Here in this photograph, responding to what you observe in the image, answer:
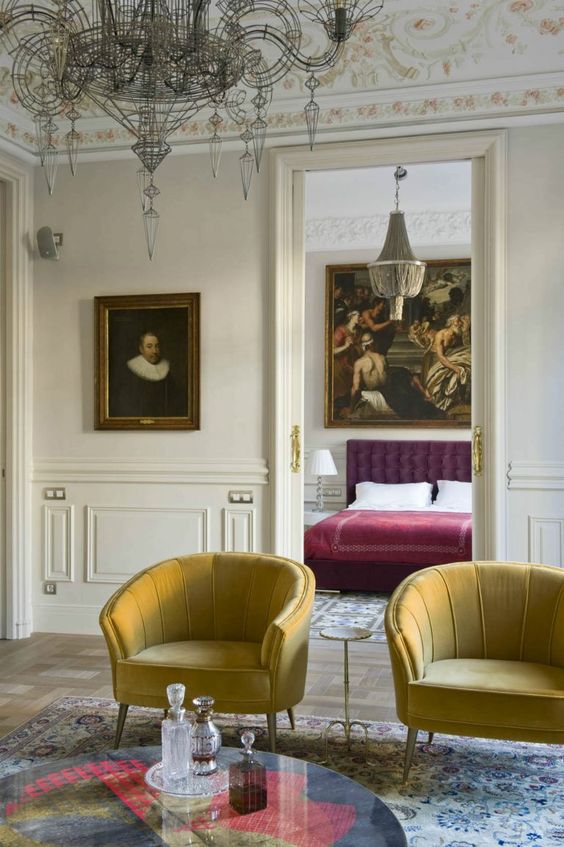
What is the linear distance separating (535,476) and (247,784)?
2869mm

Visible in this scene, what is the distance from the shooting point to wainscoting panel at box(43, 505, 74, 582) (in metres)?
5.31

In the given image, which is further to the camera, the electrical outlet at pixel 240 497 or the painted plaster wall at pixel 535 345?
the electrical outlet at pixel 240 497

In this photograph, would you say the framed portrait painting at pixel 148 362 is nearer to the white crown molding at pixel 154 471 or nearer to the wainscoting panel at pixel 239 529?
the white crown molding at pixel 154 471

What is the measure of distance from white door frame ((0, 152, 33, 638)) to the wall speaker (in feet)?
0.42

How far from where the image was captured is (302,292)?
4961mm

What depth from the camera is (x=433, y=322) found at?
798cm

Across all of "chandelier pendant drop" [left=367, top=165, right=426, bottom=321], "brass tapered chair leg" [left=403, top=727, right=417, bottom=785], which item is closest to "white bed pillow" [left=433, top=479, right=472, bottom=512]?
"chandelier pendant drop" [left=367, top=165, right=426, bottom=321]

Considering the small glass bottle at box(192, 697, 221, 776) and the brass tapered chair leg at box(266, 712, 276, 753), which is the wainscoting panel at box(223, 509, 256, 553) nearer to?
the brass tapered chair leg at box(266, 712, 276, 753)

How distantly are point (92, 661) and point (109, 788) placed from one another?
2.51 meters

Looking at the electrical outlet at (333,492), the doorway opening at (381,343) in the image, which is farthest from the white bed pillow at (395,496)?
the electrical outlet at (333,492)

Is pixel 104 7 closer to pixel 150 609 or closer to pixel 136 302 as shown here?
pixel 150 609

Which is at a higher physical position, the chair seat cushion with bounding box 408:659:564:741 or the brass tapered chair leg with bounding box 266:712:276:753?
the chair seat cushion with bounding box 408:659:564:741

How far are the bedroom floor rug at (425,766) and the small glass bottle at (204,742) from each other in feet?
2.30

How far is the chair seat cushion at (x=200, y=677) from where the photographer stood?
123 inches
